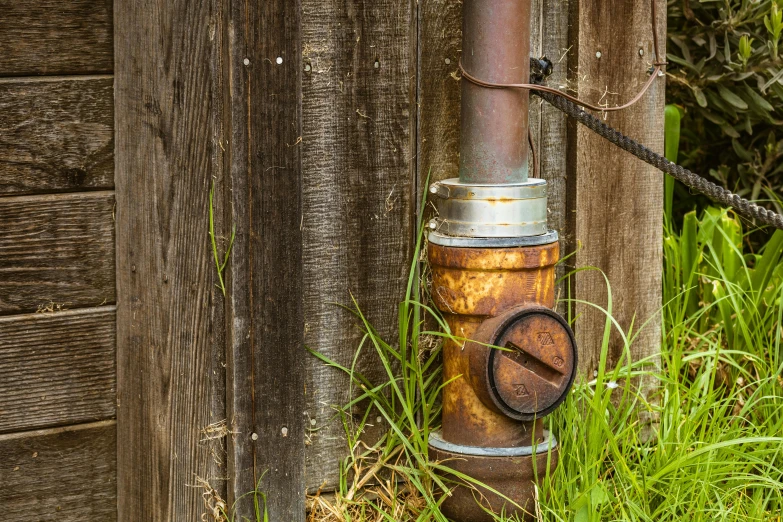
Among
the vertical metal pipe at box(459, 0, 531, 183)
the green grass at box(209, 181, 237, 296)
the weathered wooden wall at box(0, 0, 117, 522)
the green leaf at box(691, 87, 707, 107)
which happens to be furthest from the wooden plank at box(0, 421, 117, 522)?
the green leaf at box(691, 87, 707, 107)

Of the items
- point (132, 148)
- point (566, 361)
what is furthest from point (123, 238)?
point (566, 361)

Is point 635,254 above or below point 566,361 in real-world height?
above

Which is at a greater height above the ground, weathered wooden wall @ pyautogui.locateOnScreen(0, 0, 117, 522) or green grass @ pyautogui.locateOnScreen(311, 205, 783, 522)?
weathered wooden wall @ pyautogui.locateOnScreen(0, 0, 117, 522)

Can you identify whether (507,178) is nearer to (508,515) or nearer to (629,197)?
(629,197)

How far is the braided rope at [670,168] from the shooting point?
1.94 m

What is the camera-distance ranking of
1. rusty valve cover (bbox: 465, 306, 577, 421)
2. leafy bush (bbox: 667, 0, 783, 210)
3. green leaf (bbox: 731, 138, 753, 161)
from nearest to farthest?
rusty valve cover (bbox: 465, 306, 577, 421), leafy bush (bbox: 667, 0, 783, 210), green leaf (bbox: 731, 138, 753, 161)

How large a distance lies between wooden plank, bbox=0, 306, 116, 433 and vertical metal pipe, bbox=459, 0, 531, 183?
0.78 m

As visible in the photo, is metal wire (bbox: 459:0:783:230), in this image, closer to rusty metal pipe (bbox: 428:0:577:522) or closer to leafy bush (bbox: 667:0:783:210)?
rusty metal pipe (bbox: 428:0:577:522)

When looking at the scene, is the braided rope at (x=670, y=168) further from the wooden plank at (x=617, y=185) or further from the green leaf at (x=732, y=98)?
the green leaf at (x=732, y=98)

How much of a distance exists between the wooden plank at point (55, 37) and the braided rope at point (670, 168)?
92 cm

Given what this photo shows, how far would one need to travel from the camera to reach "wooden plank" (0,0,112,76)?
1689 mm

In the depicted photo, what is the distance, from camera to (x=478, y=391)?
1.86 m

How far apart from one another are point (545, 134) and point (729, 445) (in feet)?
2.59

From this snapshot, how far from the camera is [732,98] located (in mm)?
2916
